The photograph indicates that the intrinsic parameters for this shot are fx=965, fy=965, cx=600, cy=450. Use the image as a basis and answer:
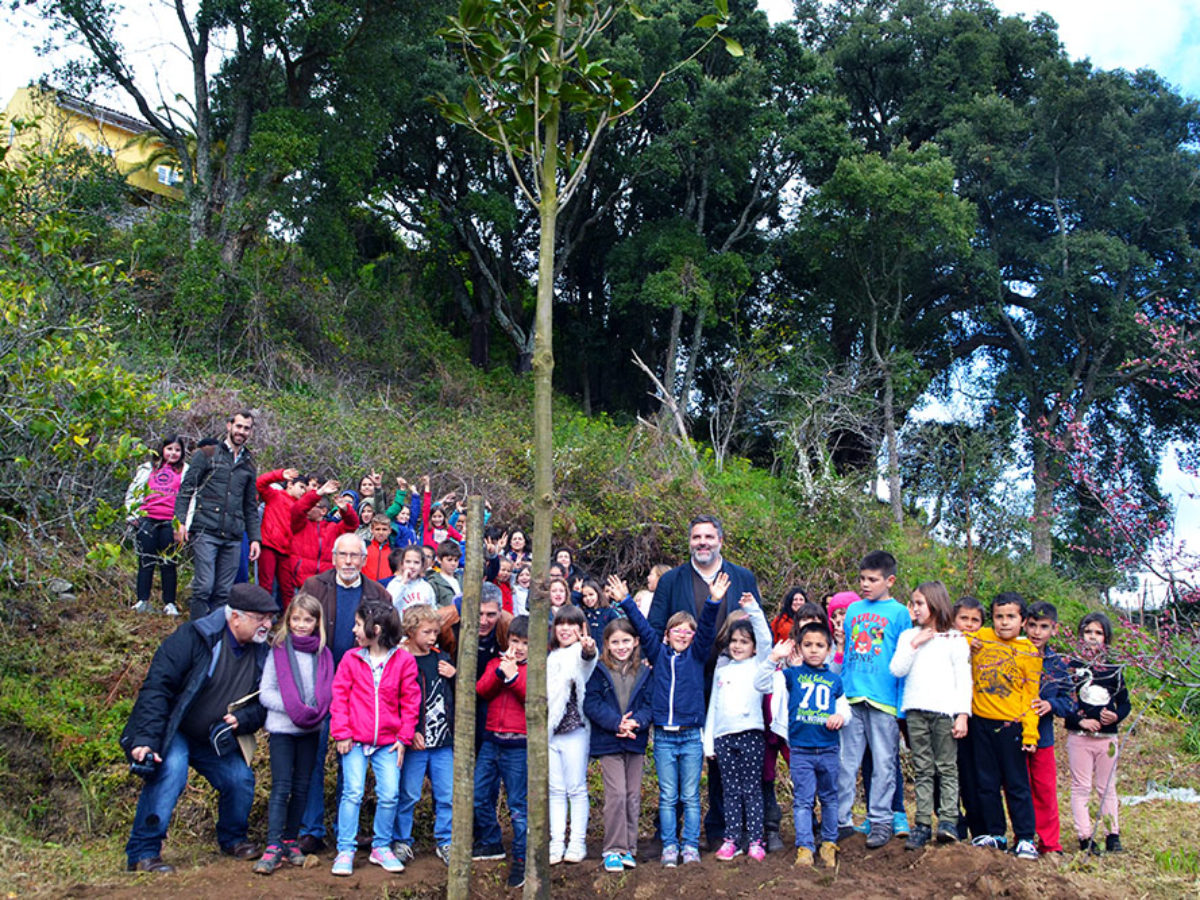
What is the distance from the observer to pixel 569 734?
6117 mm

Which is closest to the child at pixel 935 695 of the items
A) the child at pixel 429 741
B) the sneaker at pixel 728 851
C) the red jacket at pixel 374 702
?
the sneaker at pixel 728 851

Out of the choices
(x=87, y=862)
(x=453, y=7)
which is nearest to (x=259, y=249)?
(x=453, y=7)

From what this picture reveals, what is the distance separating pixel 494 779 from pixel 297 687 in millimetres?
1368

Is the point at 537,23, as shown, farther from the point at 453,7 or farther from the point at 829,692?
the point at 453,7

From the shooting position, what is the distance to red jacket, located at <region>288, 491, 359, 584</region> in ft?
27.9

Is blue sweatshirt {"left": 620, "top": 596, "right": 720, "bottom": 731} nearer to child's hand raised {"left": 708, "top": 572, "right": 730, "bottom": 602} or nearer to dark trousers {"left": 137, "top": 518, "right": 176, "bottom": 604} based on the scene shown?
child's hand raised {"left": 708, "top": 572, "right": 730, "bottom": 602}

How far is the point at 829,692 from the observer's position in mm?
6055

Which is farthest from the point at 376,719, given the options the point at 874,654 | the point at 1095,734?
the point at 1095,734

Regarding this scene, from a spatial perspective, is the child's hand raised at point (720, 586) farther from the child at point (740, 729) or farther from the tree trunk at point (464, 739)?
the tree trunk at point (464, 739)

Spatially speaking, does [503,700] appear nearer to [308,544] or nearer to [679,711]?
[679,711]

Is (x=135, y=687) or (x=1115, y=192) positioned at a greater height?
(x=1115, y=192)

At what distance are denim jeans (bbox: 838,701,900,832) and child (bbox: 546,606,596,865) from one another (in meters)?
1.63

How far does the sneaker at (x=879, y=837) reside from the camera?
19.3ft

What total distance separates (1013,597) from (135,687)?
652cm
